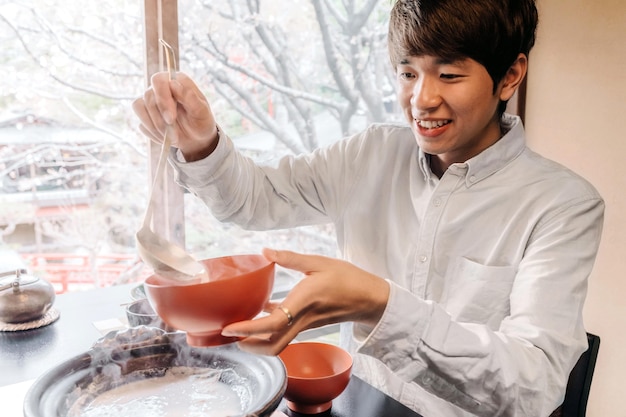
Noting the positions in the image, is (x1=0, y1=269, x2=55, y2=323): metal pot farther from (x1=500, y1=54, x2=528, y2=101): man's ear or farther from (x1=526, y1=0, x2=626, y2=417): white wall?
(x1=526, y1=0, x2=626, y2=417): white wall

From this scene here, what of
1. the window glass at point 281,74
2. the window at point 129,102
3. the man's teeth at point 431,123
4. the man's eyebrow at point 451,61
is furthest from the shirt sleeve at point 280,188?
the window glass at point 281,74

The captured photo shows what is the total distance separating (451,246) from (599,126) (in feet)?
4.77

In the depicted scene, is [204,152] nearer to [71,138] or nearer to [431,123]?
[431,123]

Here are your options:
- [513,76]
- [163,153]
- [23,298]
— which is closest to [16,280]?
[23,298]

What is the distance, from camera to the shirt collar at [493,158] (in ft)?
4.68

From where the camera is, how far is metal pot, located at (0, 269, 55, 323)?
1551 millimetres

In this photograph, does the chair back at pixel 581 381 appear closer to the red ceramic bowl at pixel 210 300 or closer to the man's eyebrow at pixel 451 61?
the man's eyebrow at pixel 451 61

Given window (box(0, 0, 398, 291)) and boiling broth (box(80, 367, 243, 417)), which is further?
window (box(0, 0, 398, 291))

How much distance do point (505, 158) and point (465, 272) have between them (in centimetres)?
30

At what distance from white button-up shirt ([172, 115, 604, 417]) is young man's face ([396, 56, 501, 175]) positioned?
12 centimetres

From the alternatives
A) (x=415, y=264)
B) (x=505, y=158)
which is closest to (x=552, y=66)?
(x=505, y=158)

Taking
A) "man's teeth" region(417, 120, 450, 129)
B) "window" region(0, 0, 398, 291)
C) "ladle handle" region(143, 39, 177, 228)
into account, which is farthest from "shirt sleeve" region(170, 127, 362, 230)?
"window" region(0, 0, 398, 291)

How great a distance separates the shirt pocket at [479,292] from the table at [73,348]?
1.15ft

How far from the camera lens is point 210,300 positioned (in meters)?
0.84
